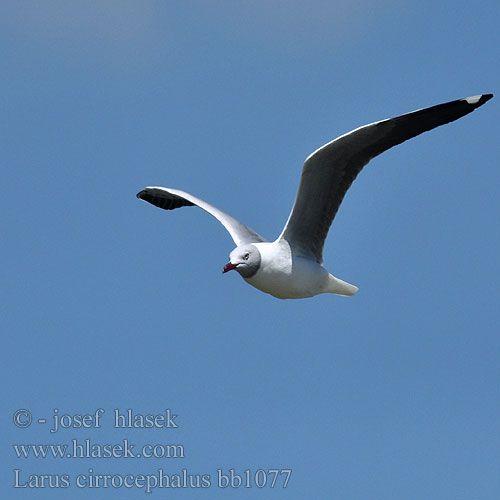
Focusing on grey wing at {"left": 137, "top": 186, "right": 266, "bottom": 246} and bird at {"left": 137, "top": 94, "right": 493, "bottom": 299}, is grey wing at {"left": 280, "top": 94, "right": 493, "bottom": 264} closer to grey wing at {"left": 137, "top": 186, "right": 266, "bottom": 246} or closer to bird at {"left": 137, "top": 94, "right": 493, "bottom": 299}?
bird at {"left": 137, "top": 94, "right": 493, "bottom": 299}

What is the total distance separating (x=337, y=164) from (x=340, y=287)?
2169mm

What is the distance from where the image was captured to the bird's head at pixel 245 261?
45.9ft

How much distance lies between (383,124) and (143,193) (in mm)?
7077

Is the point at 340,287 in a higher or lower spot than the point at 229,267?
lower

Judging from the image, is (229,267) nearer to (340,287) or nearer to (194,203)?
(340,287)

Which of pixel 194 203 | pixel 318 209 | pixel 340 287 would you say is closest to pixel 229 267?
pixel 318 209

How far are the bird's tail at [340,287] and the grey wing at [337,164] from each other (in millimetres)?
424

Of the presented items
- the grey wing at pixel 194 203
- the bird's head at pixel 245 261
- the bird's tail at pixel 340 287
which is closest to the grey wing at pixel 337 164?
the bird's tail at pixel 340 287

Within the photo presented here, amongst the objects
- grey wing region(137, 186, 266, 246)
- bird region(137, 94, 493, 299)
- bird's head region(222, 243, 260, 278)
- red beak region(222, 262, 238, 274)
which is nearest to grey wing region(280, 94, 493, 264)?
bird region(137, 94, 493, 299)

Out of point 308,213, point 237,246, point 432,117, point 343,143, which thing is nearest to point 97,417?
point 237,246

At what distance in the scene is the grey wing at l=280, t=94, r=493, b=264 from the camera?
43.5ft

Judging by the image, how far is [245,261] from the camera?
1401 cm

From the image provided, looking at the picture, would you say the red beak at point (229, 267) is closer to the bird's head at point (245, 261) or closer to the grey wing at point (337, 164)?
the bird's head at point (245, 261)

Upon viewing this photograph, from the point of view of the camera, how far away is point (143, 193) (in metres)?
19.3
